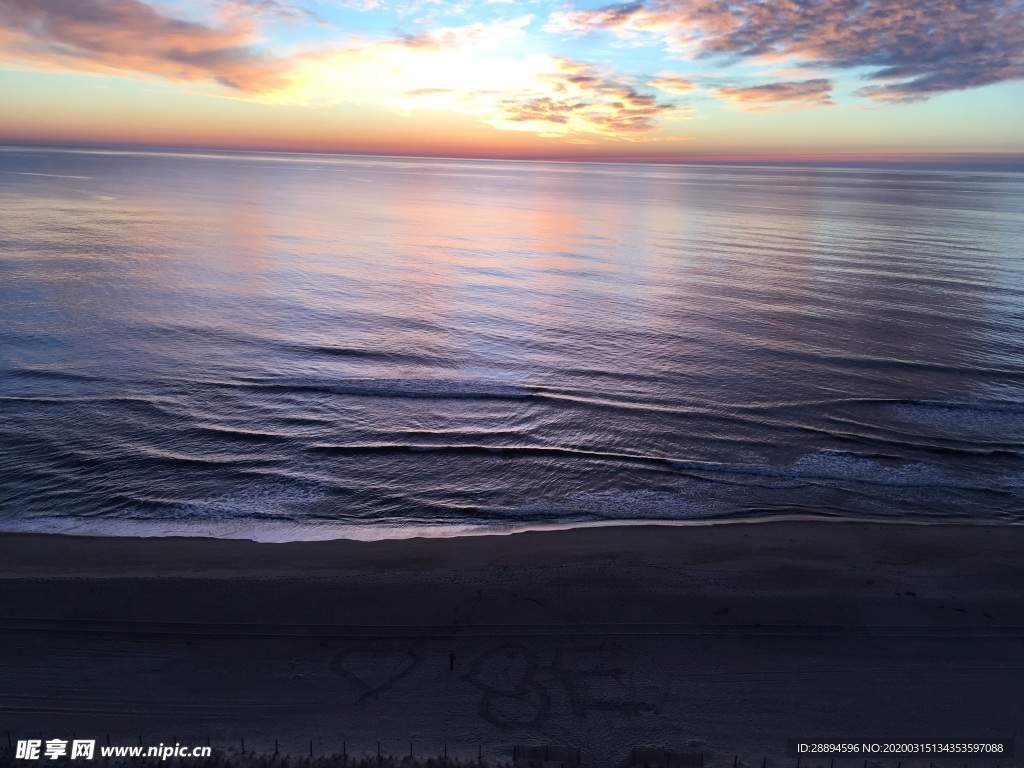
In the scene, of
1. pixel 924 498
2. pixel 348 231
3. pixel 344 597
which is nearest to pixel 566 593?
pixel 344 597

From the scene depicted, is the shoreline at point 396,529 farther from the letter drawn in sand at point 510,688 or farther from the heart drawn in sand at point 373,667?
the letter drawn in sand at point 510,688

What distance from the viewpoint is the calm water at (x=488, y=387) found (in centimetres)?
2334

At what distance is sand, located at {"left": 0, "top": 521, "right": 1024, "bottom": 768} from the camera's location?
13242 mm

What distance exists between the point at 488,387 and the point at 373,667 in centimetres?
1874

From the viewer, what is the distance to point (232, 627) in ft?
53.1

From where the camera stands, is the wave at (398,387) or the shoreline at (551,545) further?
the wave at (398,387)

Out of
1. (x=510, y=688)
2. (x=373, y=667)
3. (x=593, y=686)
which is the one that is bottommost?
(x=373, y=667)

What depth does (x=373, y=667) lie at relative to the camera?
48.6 ft

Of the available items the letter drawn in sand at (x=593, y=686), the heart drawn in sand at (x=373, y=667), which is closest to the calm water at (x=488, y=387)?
the heart drawn in sand at (x=373, y=667)

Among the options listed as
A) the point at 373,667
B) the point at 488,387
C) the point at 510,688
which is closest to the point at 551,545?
the point at 510,688

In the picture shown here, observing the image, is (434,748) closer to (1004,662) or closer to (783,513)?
(1004,662)

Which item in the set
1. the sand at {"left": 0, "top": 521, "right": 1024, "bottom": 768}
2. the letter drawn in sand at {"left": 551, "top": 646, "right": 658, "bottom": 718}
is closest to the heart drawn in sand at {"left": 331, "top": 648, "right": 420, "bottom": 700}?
the sand at {"left": 0, "top": 521, "right": 1024, "bottom": 768}

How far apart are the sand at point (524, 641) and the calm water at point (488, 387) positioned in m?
2.48

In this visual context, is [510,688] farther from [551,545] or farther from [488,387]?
[488,387]
